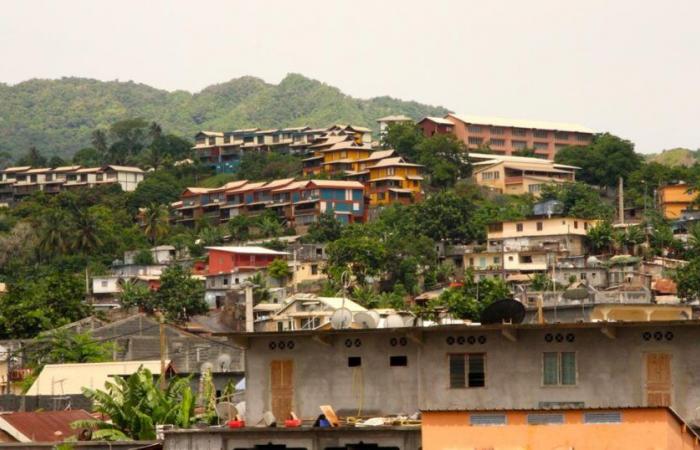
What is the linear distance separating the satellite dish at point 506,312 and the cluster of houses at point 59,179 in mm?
142401

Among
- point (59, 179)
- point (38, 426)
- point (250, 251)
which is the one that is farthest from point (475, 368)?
point (59, 179)

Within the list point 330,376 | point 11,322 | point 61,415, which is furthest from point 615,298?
point 330,376

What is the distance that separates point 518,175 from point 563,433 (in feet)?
418

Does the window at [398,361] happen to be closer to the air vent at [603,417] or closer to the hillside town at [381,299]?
the hillside town at [381,299]

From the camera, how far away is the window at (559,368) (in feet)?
101

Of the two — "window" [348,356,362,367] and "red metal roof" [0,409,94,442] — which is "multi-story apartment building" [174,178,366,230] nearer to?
"red metal roof" [0,409,94,442]

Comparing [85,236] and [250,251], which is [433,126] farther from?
[250,251]

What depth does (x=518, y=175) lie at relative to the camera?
502 feet

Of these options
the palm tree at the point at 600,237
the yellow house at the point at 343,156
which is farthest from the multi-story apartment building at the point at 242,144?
the palm tree at the point at 600,237

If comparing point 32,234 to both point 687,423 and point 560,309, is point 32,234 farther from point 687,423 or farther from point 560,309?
point 687,423

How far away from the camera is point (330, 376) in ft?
105

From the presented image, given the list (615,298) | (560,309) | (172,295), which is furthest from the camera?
(172,295)

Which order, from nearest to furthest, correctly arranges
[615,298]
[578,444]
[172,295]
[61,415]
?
[578,444] < [61,415] < [615,298] < [172,295]

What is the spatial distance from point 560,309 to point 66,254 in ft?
307
